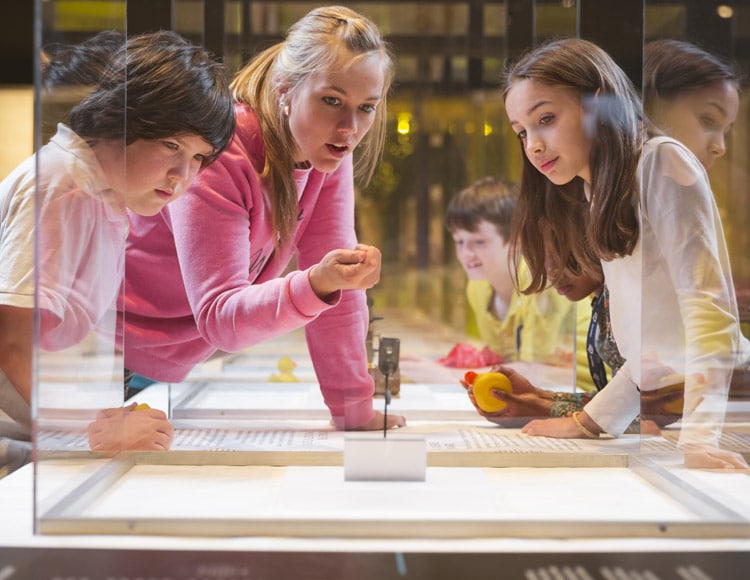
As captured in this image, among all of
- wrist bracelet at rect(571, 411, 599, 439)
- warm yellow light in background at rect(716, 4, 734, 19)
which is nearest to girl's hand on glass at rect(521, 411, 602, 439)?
wrist bracelet at rect(571, 411, 599, 439)

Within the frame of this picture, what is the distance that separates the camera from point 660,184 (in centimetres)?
149

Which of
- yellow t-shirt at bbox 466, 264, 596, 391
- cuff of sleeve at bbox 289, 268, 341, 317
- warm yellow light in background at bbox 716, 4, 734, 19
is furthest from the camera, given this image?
yellow t-shirt at bbox 466, 264, 596, 391

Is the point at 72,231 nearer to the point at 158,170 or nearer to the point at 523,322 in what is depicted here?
the point at 158,170

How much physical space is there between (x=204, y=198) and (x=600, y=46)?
0.70m

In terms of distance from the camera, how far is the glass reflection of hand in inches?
56.2

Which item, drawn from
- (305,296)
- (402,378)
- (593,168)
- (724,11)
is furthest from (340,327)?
(724,11)

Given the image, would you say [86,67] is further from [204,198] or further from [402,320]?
[402,320]

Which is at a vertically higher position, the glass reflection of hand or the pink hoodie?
the pink hoodie

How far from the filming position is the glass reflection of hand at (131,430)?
143cm

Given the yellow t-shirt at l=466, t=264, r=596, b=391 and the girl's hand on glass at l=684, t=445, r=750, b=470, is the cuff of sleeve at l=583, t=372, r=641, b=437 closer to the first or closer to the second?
the yellow t-shirt at l=466, t=264, r=596, b=391

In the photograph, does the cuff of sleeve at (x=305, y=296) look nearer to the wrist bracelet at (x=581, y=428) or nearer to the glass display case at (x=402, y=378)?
the glass display case at (x=402, y=378)

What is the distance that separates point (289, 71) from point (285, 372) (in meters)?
0.53

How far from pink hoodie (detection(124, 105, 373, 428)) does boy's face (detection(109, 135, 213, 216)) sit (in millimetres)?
18

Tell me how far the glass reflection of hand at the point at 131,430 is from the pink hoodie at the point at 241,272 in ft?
0.31
